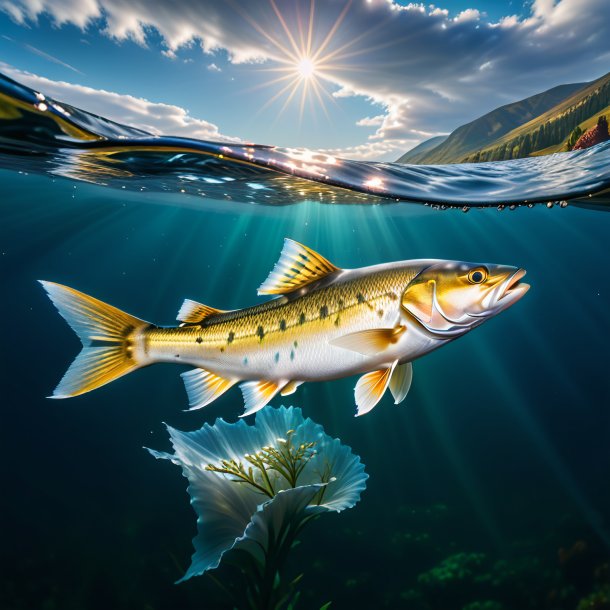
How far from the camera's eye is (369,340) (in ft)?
6.69

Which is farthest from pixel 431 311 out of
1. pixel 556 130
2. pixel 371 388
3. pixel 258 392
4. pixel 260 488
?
pixel 556 130

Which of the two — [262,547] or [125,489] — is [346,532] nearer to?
[125,489]

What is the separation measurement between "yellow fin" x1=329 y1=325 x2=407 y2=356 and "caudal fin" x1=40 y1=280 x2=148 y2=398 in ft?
4.31

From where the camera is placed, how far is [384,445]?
51.7 feet

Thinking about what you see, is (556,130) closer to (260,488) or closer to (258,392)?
(260,488)

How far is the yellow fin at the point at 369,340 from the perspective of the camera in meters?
2.02

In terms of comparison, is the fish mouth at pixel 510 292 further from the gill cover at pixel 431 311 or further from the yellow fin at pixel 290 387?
the yellow fin at pixel 290 387

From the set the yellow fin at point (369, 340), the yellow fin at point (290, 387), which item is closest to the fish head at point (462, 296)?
the yellow fin at point (369, 340)

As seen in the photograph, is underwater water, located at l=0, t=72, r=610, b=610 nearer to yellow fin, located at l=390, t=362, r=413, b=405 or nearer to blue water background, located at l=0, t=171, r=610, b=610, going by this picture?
blue water background, located at l=0, t=171, r=610, b=610

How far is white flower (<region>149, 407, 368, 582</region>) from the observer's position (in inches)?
139

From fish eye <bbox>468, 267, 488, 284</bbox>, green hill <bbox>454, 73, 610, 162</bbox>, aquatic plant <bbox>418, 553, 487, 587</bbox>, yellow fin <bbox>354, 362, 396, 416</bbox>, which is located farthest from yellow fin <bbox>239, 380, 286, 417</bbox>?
aquatic plant <bbox>418, 553, 487, 587</bbox>

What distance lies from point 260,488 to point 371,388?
2076 millimetres

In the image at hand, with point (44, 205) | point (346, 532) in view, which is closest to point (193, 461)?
point (346, 532)

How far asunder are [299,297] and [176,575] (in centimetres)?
1043
